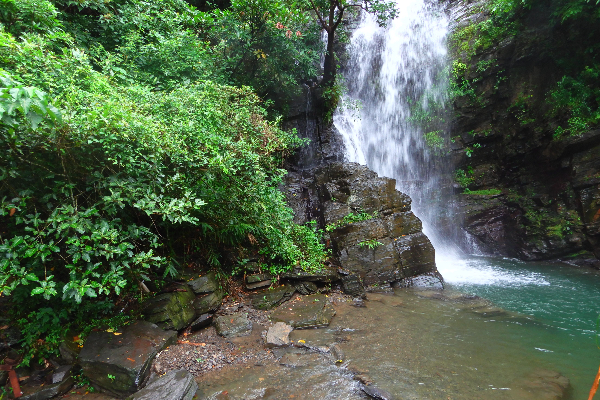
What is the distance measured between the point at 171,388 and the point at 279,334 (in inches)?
66.1

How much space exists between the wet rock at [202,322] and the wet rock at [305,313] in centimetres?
99

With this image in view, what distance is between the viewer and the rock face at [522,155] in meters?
9.13

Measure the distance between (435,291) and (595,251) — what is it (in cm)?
590

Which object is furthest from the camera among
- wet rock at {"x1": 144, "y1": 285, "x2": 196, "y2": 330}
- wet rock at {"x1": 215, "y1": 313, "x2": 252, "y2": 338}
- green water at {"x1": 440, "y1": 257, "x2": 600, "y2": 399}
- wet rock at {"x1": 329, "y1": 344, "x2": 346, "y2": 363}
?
wet rock at {"x1": 215, "y1": 313, "x2": 252, "y2": 338}

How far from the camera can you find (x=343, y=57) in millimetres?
13688

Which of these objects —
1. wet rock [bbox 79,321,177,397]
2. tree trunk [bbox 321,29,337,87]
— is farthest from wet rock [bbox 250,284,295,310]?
tree trunk [bbox 321,29,337,87]

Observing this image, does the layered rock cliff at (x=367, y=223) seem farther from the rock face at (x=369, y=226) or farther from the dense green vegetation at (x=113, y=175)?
the dense green vegetation at (x=113, y=175)

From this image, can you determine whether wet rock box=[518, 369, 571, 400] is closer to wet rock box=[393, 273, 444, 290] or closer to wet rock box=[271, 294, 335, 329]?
wet rock box=[271, 294, 335, 329]

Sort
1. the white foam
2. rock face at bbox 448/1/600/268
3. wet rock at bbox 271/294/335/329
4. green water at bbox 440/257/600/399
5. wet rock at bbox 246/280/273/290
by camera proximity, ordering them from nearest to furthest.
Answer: green water at bbox 440/257/600/399 < wet rock at bbox 271/294/335/329 < wet rock at bbox 246/280/273/290 < the white foam < rock face at bbox 448/1/600/268

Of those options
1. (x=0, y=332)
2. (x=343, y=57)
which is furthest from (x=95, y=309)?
(x=343, y=57)

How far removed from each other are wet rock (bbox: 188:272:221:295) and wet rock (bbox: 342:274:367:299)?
8.39 feet

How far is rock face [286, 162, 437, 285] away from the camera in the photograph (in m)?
7.02

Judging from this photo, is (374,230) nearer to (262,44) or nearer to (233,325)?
(233,325)

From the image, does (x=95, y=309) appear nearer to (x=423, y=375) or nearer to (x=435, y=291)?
(x=423, y=375)
